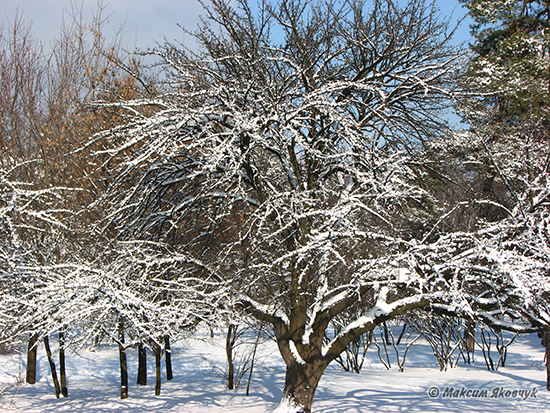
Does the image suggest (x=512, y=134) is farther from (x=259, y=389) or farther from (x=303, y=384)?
(x=259, y=389)

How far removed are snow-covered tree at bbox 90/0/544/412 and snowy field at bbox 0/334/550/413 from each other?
2.84 meters

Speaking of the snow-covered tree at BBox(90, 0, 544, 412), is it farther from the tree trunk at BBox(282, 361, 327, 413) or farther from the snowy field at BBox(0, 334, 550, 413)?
the snowy field at BBox(0, 334, 550, 413)

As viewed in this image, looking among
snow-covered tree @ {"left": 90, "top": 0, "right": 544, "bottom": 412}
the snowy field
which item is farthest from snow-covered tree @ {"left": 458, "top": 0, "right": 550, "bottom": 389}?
the snowy field

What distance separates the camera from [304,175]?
7996mm

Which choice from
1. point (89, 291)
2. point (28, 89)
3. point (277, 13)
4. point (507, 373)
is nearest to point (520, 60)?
point (277, 13)

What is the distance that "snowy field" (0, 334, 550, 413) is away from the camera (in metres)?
9.21

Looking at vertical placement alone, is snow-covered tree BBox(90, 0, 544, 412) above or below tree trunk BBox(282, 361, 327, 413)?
above

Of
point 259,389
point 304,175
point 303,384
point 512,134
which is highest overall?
point 512,134

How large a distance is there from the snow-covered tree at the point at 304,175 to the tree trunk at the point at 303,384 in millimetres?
20

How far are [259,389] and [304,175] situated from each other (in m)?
7.50

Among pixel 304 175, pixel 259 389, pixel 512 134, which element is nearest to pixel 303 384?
pixel 304 175

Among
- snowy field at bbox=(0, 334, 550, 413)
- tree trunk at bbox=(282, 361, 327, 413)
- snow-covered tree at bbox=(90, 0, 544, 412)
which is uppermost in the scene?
snow-covered tree at bbox=(90, 0, 544, 412)

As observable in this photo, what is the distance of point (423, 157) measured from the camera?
7.48 m

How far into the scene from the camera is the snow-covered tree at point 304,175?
5.77 metres
